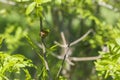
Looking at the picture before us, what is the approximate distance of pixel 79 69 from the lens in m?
4.48

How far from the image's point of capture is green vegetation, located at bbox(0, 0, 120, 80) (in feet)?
6.04

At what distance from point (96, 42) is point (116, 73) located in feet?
5.80

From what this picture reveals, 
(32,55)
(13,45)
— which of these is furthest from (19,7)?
(32,55)

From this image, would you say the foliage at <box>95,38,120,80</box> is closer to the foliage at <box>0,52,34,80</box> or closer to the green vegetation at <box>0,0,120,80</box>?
the green vegetation at <box>0,0,120,80</box>

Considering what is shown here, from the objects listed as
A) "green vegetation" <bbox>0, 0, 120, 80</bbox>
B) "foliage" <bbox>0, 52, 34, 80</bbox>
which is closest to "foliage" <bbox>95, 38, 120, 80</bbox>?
"green vegetation" <bbox>0, 0, 120, 80</bbox>

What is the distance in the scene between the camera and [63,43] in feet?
11.2

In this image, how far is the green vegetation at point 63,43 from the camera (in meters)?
1.84

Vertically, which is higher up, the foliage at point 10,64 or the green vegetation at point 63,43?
the foliage at point 10,64

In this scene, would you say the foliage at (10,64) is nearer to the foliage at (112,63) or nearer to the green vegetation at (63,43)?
the green vegetation at (63,43)

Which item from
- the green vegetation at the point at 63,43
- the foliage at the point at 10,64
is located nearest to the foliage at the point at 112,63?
the green vegetation at the point at 63,43

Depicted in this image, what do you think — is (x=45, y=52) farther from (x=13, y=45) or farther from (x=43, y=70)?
(x=13, y=45)

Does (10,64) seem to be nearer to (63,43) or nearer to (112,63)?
(112,63)

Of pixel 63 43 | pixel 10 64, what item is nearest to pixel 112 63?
pixel 10 64

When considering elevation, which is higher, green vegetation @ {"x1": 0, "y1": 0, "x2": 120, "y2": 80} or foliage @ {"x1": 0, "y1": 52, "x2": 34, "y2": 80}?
foliage @ {"x1": 0, "y1": 52, "x2": 34, "y2": 80}
